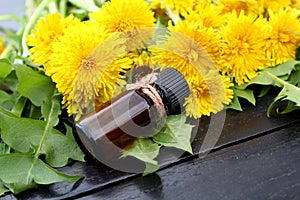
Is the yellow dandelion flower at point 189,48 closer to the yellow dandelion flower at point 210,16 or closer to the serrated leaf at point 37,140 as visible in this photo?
the yellow dandelion flower at point 210,16

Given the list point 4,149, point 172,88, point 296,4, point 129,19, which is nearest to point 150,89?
point 172,88

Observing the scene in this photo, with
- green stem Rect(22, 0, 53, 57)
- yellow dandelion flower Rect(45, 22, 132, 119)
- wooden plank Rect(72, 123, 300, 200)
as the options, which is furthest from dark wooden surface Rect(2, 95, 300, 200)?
green stem Rect(22, 0, 53, 57)

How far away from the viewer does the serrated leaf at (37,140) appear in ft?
2.27

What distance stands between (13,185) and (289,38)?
0.51m

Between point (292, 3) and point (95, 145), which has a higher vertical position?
point (292, 3)

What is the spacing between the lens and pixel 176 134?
0.70 m

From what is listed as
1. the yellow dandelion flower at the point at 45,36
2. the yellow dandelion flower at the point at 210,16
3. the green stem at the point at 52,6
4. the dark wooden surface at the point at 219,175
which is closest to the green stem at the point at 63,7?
the green stem at the point at 52,6

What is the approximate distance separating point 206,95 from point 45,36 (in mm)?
287

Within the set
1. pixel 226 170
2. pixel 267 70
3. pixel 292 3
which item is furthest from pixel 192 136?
pixel 292 3

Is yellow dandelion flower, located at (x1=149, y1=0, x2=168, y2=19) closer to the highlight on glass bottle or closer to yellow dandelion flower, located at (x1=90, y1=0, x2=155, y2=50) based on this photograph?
yellow dandelion flower, located at (x1=90, y1=0, x2=155, y2=50)

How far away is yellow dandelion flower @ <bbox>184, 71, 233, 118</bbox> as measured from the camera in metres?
0.74

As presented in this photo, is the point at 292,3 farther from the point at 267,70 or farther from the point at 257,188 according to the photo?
the point at 257,188

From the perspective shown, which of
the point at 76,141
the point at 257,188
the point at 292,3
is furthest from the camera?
the point at 292,3

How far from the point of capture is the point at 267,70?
807 mm
